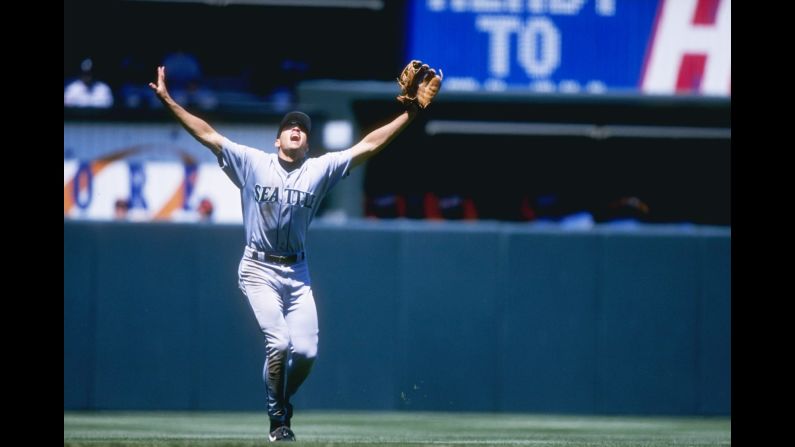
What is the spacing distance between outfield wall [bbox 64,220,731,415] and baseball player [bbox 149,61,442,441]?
3.54 m

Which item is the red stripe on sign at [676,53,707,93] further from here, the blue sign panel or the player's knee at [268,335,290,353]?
the player's knee at [268,335,290,353]

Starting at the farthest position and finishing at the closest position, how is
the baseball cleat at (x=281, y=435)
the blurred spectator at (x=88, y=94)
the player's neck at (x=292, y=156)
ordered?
1. the blurred spectator at (x=88, y=94)
2. the player's neck at (x=292, y=156)
3. the baseball cleat at (x=281, y=435)

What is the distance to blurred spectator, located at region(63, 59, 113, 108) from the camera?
12344mm

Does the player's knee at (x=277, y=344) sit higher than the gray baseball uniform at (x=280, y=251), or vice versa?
the gray baseball uniform at (x=280, y=251)

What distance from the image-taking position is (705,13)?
12344 millimetres

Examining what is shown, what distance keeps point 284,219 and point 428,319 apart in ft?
12.7

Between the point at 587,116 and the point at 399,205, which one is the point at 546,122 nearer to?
the point at 587,116

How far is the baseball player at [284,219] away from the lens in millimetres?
6750

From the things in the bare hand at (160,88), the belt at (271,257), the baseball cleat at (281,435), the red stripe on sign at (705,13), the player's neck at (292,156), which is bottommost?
the baseball cleat at (281,435)

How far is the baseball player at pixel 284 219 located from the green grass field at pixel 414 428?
25.1 inches

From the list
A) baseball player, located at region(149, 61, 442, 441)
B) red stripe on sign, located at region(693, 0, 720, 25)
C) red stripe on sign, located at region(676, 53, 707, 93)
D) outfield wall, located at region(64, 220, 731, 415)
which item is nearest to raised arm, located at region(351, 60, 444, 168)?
baseball player, located at region(149, 61, 442, 441)

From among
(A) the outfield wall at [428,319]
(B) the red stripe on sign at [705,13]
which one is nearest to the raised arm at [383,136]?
(A) the outfield wall at [428,319]

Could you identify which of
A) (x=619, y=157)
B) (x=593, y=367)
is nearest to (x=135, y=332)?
(x=593, y=367)

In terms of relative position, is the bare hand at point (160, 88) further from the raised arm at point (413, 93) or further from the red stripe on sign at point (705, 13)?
the red stripe on sign at point (705, 13)
